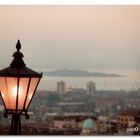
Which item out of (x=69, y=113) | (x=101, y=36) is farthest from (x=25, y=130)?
(x=101, y=36)

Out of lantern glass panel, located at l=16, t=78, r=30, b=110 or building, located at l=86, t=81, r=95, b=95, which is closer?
lantern glass panel, located at l=16, t=78, r=30, b=110

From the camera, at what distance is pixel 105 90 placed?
206 cm

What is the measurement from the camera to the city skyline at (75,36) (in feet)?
6.81

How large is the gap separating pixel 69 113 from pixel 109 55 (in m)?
0.42

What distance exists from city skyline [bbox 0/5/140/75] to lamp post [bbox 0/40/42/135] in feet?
2.00

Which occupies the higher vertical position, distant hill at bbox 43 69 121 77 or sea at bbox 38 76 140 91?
distant hill at bbox 43 69 121 77

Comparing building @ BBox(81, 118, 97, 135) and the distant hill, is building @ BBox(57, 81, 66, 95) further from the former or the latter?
building @ BBox(81, 118, 97, 135)

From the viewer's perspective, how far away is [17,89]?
4.64 feet

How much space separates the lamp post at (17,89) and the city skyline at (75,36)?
0.61 metres

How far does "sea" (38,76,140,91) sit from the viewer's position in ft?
6.73

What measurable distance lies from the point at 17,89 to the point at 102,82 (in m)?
A: 0.76

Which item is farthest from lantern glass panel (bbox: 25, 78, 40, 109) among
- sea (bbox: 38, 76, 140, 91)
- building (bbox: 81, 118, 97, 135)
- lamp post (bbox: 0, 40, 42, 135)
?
building (bbox: 81, 118, 97, 135)

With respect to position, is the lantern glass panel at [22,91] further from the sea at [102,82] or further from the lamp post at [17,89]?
the sea at [102,82]
